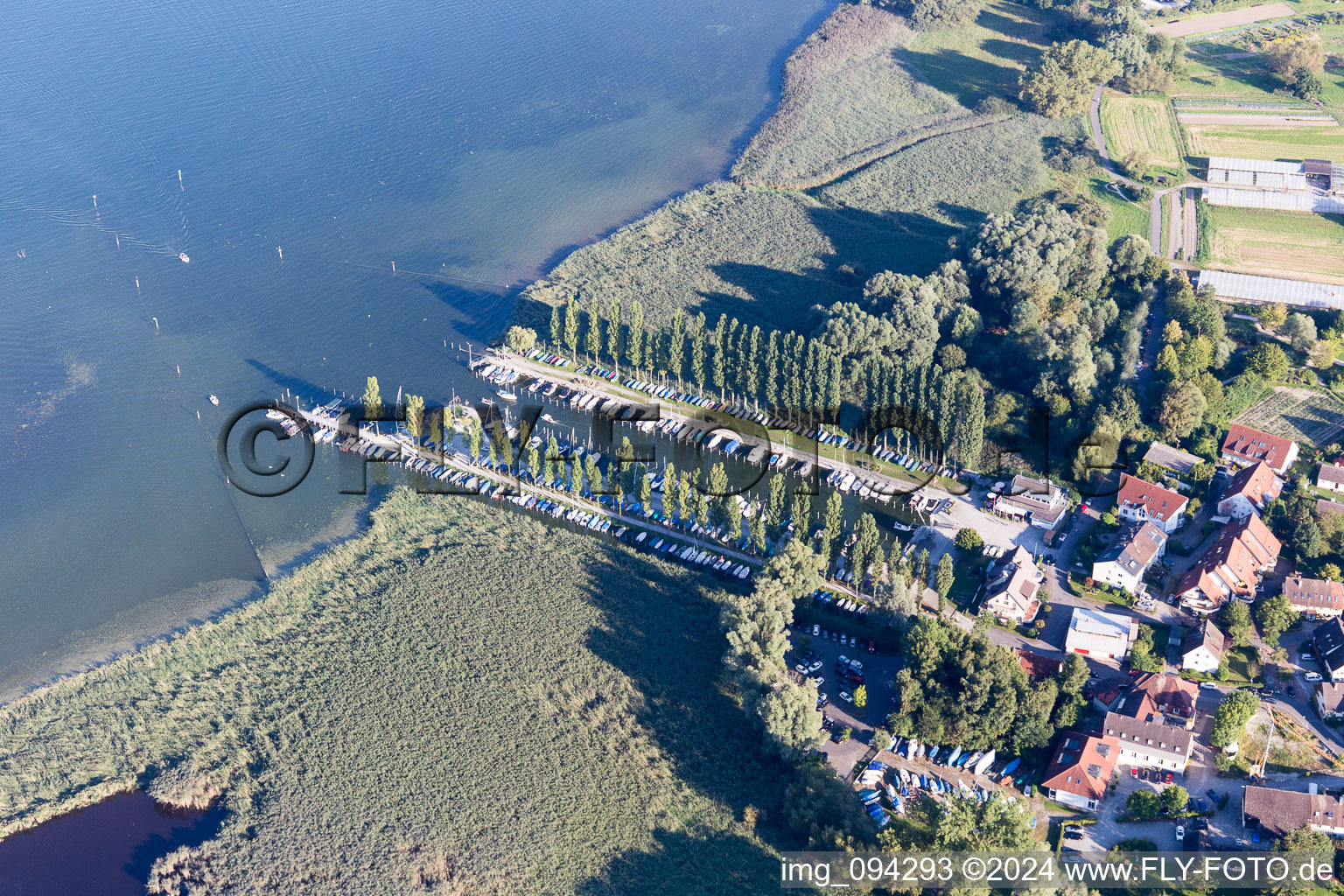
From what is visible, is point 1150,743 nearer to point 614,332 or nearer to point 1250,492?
point 1250,492

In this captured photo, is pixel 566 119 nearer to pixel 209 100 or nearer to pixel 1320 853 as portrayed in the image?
pixel 209 100

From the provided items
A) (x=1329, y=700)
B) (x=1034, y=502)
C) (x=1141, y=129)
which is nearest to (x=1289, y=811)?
(x=1329, y=700)

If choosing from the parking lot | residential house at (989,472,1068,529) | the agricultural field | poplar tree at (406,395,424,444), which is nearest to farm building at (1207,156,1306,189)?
the agricultural field

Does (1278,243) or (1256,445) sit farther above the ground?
(1278,243)

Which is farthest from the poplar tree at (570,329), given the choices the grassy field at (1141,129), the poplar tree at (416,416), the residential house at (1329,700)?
the grassy field at (1141,129)

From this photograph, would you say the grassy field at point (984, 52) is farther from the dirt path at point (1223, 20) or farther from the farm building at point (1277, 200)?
the farm building at point (1277, 200)

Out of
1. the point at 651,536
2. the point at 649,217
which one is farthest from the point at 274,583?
the point at 649,217
